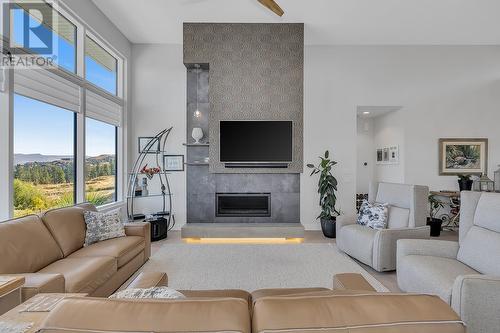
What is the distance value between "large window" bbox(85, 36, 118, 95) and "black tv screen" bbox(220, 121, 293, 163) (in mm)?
2080

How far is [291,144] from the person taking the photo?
16.6 ft

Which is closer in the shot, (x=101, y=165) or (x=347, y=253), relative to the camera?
(x=347, y=253)

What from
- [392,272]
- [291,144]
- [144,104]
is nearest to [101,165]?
[144,104]

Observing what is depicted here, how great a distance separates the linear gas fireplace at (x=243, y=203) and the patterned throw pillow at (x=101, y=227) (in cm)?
206

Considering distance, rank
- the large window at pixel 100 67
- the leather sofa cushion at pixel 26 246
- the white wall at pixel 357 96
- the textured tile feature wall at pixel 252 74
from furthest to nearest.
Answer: the white wall at pixel 357 96
the textured tile feature wall at pixel 252 74
the large window at pixel 100 67
the leather sofa cushion at pixel 26 246

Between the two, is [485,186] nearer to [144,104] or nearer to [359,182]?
[359,182]

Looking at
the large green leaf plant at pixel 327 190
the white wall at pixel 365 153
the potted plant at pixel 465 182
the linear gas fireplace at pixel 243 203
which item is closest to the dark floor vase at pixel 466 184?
the potted plant at pixel 465 182

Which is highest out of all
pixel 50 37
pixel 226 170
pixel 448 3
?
pixel 448 3

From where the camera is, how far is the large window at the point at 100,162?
414 centimetres

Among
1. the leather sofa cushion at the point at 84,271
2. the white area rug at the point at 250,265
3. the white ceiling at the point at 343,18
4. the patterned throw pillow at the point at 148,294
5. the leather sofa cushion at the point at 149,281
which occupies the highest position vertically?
the white ceiling at the point at 343,18

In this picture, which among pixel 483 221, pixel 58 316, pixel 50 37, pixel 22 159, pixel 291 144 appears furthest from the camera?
pixel 291 144

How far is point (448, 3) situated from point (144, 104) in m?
5.30

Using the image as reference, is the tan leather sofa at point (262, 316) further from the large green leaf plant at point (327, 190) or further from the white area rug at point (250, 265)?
the large green leaf plant at point (327, 190)

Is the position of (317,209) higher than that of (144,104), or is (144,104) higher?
(144,104)
